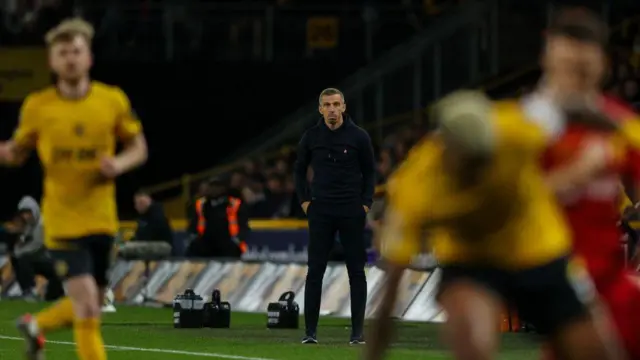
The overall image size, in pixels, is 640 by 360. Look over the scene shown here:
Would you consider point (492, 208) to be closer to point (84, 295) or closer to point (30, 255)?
point (84, 295)

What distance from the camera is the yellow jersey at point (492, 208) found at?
7.49m

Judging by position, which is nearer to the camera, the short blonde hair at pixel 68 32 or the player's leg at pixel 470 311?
the player's leg at pixel 470 311

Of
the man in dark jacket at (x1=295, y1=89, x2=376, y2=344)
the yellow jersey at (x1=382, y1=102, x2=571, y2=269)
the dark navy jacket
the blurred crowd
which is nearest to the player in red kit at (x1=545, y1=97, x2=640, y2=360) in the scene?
the yellow jersey at (x1=382, y1=102, x2=571, y2=269)

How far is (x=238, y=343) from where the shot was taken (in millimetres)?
16875

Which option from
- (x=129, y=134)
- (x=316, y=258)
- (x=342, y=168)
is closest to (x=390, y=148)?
(x=342, y=168)

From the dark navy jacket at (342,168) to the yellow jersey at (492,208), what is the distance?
883 cm

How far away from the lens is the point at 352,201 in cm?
1655

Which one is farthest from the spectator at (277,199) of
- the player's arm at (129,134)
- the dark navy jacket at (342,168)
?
the player's arm at (129,134)

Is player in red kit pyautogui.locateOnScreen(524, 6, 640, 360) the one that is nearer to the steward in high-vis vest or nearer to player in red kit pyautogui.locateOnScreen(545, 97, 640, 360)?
player in red kit pyautogui.locateOnScreen(545, 97, 640, 360)

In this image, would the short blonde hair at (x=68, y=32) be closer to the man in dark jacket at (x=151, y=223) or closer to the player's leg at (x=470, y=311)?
the player's leg at (x=470, y=311)

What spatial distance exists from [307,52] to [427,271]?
503 inches

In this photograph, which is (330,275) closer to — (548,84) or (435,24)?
(435,24)

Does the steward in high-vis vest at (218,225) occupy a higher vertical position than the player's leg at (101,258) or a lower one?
lower

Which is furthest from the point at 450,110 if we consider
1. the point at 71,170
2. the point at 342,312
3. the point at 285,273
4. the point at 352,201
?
the point at 285,273
